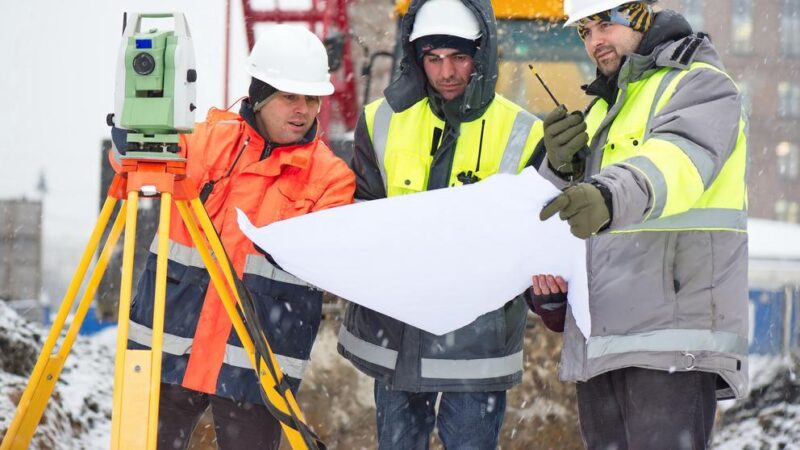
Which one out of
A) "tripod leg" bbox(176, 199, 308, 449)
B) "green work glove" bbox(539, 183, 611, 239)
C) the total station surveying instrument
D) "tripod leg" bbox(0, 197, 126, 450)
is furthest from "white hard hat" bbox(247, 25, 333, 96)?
"green work glove" bbox(539, 183, 611, 239)

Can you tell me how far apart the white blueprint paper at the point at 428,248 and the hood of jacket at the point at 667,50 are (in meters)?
0.45

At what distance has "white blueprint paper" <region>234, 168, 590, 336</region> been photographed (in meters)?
2.42

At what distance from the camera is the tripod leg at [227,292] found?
2441 mm

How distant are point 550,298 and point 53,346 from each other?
4.47 feet

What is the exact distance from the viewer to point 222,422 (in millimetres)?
2850

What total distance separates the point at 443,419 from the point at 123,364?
1124mm

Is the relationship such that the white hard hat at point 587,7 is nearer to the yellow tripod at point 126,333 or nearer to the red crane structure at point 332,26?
the yellow tripod at point 126,333

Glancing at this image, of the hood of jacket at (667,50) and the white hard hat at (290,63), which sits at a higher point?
the hood of jacket at (667,50)

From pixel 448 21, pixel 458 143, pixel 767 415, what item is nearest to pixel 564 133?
pixel 458 143

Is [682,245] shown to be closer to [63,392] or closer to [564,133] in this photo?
[564,133]

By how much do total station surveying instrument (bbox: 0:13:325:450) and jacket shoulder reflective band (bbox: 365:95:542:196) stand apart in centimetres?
69

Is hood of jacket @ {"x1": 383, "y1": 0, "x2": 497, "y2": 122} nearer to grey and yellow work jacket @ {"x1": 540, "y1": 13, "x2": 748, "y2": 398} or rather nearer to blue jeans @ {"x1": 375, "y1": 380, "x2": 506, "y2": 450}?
grey and yellow work jacket @ {"x1": 540, "y1": 13, "x2": 748, "y2": 398}

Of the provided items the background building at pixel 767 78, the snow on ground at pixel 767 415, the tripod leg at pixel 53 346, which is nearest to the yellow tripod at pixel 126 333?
the tripod leg at pixel 53 346

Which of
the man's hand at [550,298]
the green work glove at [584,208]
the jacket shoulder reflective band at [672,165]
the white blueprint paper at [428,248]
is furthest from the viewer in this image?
the man's hand at [550,298]
